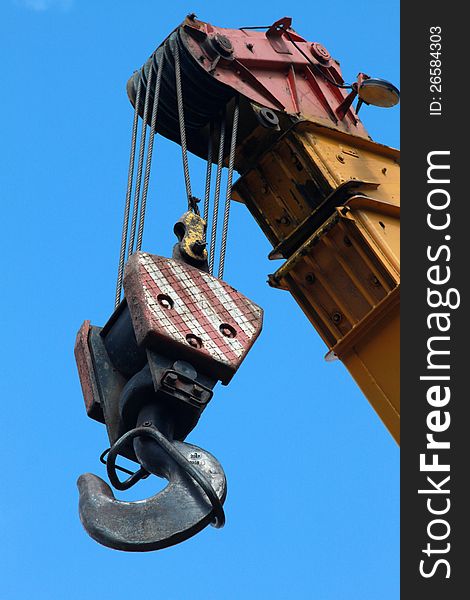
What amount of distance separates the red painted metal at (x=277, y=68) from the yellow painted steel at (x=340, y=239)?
0.83 feet

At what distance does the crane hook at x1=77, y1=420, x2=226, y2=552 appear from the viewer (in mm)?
5996

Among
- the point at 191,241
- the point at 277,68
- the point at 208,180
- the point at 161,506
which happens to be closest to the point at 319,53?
the point at 277,68

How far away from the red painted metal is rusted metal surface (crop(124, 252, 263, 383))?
209cm

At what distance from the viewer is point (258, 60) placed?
8953 millimetres

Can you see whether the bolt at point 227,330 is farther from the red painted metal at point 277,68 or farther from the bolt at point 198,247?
the red painted metal at point 277,68

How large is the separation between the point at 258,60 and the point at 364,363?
2100 mm

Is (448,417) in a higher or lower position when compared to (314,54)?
lower

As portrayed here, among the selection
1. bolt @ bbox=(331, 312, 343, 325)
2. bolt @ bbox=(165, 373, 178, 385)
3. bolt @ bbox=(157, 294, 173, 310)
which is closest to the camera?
bolt @ bbox=(165, 373, 178, 385)

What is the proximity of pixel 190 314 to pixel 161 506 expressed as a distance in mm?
1057

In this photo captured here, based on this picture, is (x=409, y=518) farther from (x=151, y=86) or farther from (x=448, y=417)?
(x=151, y=86)

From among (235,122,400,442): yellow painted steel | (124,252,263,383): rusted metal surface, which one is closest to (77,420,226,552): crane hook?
(124,252,263,383): rusted metal surface

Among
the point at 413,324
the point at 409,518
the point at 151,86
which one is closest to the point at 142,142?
the point at 151,86

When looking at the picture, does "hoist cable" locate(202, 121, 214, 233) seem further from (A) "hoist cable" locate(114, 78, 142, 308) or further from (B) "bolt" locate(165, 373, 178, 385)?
(B) "bolt" locate(165, 373, 178, 385)

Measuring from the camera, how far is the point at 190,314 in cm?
674
